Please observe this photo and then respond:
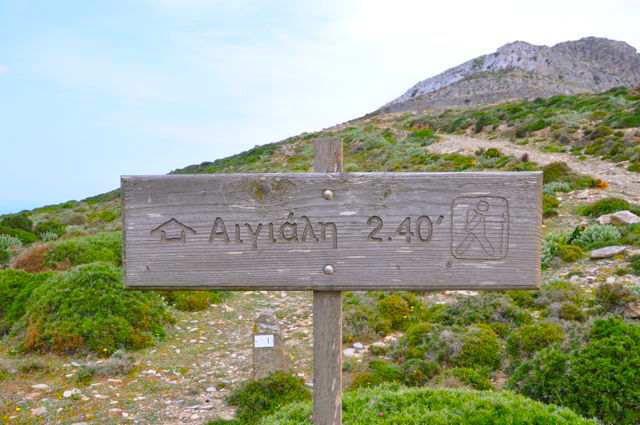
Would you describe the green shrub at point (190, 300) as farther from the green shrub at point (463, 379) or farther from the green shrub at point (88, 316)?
the green shrub at point (463, 379)

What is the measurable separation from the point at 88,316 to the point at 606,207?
1136 cm

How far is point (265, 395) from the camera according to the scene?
17.7 ft

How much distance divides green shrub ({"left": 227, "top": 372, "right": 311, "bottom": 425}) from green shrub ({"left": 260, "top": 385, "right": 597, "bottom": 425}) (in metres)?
0.98

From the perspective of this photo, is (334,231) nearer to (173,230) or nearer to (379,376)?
(173,230)

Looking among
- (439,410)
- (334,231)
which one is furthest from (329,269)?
(439,410)

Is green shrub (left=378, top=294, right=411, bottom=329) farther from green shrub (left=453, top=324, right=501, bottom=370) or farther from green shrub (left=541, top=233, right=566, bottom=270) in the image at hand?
green shrub (left=541, top=233, right=566, bottom=270)

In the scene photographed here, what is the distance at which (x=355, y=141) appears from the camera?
125 feet

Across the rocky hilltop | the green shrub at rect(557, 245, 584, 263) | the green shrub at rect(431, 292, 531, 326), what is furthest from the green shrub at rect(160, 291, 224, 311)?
the rocky hilltop

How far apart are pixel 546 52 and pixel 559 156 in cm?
7713

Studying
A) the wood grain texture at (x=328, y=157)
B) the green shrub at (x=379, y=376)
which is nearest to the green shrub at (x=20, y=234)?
the green shrub at (x=379, y=376)

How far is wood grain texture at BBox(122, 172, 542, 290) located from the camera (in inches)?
83.6

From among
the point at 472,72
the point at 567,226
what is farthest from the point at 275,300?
the point at 472,72

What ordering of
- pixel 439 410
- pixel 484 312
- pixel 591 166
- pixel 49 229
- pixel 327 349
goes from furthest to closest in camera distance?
1. pixel 49 229
2. pixel 591 166
3. pixel 484 312
4. pixel 439 410
5. pixel 327 349

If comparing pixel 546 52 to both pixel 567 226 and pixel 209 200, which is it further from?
pixel 209 200
